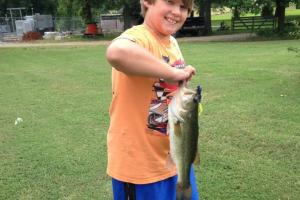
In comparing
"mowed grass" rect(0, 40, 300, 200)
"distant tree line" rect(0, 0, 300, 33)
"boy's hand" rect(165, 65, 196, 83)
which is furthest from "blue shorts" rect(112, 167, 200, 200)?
"distant tree line" rect(0, 0, 300, 33)

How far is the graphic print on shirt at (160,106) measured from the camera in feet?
7.63

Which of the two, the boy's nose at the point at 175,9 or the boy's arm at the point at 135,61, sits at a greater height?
the boy's nose at the point at 175,9

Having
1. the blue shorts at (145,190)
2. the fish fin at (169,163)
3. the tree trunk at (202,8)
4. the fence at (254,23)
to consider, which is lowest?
the fence at (254,23)

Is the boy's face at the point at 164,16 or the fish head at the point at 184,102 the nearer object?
the fish head at the point at 184,102

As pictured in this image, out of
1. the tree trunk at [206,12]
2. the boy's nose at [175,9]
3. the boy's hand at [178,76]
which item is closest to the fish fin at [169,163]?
the boy's hand at [178,76]

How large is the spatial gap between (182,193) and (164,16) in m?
0.87

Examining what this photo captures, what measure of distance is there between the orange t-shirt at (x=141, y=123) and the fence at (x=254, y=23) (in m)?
26.0

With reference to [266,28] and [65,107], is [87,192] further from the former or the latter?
[266,28]

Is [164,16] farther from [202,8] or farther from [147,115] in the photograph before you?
[202,8]

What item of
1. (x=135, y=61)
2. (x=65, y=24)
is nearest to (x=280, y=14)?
(x=65, y=24)

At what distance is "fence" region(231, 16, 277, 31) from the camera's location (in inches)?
1102

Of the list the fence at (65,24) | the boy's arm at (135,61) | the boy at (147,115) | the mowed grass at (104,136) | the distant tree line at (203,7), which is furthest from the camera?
the fence at (65,24)

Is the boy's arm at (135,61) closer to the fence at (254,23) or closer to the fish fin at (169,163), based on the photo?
the fish fin at (169,163)

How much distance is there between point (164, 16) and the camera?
91.2 inches
